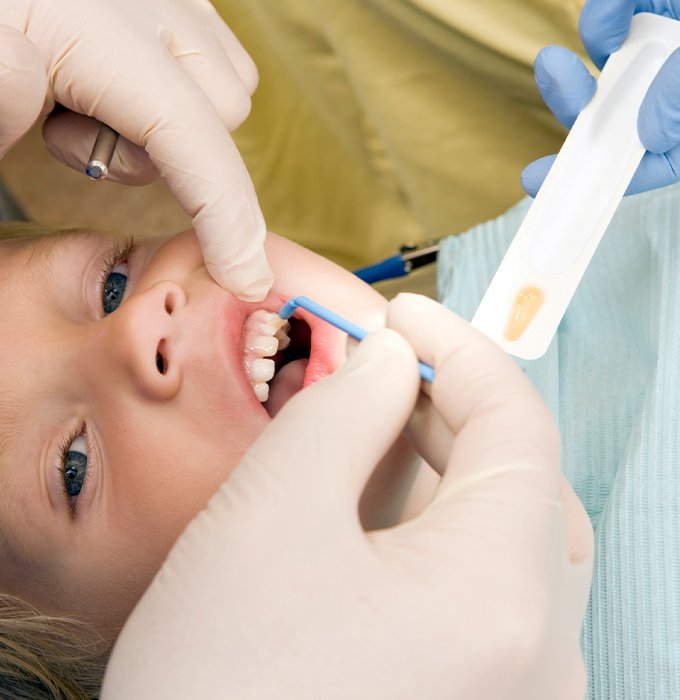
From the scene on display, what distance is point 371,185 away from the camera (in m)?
1.81

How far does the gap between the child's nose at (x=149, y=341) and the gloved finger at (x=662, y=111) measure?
69 centimetres

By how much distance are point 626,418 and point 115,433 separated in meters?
0.74

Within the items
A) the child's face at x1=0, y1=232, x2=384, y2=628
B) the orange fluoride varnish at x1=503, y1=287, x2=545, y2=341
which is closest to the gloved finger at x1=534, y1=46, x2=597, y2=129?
the orange fluoride varnish at x1=503, y1=287, x2=545, y2=341

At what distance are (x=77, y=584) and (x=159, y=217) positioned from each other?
1.43m

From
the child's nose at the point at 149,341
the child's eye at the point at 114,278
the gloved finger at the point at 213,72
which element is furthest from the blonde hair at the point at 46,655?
the gloved finger at the point at 213,72

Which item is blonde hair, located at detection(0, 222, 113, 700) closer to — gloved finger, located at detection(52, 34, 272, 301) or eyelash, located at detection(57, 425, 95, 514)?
eyelash, located at detection(57, 425, 95, 514)

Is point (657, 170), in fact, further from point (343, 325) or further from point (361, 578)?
point (361, 578)

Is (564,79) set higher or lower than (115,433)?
higher

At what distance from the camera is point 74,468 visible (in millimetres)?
1079

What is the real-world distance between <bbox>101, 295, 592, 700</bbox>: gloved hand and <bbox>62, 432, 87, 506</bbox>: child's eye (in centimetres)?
39

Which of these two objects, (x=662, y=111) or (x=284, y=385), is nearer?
(x=662, y=111)

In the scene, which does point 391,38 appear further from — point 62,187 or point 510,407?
point 62,187

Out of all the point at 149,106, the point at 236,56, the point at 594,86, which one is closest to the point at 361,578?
the point at 149,106

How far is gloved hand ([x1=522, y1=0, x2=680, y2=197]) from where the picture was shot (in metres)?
1.08
